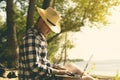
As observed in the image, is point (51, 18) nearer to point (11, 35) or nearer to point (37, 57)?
point (37, 57)

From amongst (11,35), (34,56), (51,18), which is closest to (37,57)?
(34,56)

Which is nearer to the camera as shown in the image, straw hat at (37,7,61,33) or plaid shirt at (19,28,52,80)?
plaid shirt at (19,28,52,80)

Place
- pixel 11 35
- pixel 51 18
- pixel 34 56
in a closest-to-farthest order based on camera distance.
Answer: pixel 34 56
pixel 51 18
pixel 11 35

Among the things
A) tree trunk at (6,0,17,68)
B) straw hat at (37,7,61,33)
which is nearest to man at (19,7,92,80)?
straw hat at (37,7,61,33)

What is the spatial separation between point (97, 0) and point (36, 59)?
23585mm

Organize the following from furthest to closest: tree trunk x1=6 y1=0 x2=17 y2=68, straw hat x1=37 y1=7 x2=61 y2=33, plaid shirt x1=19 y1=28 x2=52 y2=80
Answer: tree trunk x1=6 y1=0 x2=17 y2=68 < straw hat x1=37 y1=7 x2=61 y2=33 < plaid shirt x1=19 y1=28 x2=52 y2=80

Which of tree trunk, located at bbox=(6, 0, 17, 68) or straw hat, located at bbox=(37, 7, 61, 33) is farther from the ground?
straw hat, located at bbox=(37, 7, 61, 33)

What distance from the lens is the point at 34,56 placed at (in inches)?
159

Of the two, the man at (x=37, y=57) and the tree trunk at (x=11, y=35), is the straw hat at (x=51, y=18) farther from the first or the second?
the tree trunk at (x=11, y=35)

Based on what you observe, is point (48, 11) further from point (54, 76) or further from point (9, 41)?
point (9, 41)

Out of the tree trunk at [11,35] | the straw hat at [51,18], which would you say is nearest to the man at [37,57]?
the straw hat at [51,18]

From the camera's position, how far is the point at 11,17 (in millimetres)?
23078

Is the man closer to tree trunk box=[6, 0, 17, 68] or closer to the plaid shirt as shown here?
the plaid shirt

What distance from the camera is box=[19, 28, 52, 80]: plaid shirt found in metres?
4.05
